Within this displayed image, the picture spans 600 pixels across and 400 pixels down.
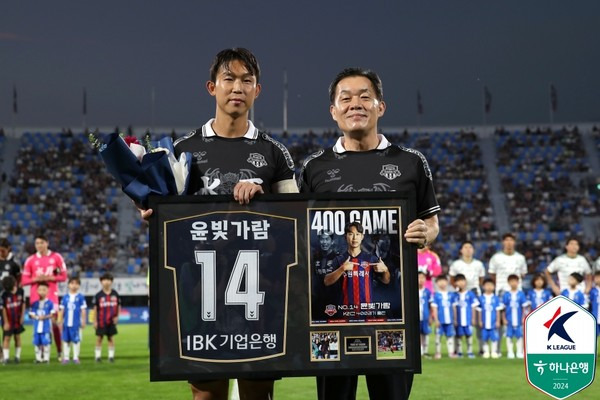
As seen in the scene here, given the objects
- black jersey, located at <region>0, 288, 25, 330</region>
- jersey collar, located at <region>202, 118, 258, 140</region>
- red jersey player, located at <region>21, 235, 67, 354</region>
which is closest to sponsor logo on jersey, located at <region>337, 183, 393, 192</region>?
jersey collar, located at <region>202, 118, 258, 140</region>

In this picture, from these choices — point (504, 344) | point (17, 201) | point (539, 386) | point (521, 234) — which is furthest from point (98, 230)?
point (539, 386)

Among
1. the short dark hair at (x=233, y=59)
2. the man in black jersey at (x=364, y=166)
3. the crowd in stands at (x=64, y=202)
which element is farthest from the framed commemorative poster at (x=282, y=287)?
the crowd in stands at (x=64, y=202)

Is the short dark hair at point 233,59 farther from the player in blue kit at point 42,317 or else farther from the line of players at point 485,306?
the line of players at point 485,306

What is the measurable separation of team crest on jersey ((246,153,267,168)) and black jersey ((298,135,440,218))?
1.02 ft

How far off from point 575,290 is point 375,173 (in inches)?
448

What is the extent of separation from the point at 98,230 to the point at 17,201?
4.42 metres

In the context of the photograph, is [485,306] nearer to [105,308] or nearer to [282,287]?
[105,308]

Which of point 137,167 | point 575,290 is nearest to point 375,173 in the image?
point 137,167

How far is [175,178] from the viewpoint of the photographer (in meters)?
3.72

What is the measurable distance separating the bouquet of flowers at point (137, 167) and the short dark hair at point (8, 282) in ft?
35.1

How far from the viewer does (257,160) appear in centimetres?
401

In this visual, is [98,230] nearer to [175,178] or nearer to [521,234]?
[521,234]

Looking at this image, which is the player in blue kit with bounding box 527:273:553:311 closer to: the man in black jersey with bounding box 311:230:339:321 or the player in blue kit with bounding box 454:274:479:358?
the player in blue kit with bounding box 454:274:479:358

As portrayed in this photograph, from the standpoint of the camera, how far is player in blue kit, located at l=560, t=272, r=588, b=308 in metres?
14.2
